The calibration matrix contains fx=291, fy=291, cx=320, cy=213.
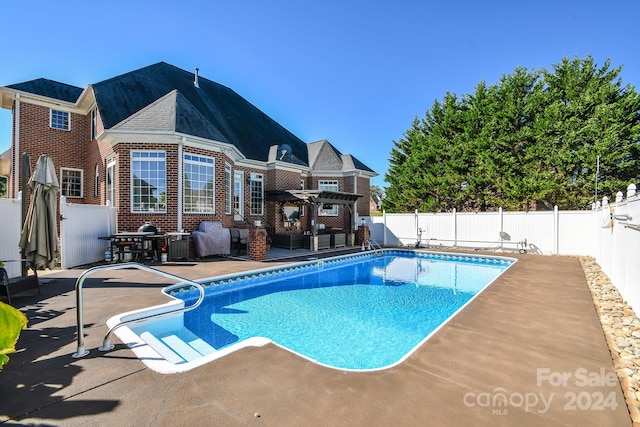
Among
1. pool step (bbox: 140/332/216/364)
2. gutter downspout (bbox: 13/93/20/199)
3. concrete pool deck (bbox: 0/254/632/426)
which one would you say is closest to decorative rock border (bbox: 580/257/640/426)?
concrete pool deck (bbox: 0/254/632/426)

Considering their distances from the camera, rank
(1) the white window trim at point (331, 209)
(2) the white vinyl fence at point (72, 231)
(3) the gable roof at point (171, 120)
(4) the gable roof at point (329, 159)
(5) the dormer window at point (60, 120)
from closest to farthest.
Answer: (2) the white vinyl fence at point (72, 231)
(3) the gable roof at point (171, 120)
(5) the dormer window at point (60, 120)
(1) the white window trim at point (331, 209)
(4) the gable roof at point (329, 159)

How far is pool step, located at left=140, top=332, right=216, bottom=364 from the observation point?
436 cm

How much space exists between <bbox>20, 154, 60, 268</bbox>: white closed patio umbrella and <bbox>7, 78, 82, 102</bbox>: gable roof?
10.8 m

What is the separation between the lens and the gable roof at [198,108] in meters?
12.7

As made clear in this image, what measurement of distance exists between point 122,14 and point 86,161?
327 inches

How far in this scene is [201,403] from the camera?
2.59 metres

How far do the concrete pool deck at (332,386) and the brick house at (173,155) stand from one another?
795cm

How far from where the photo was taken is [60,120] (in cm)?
1460

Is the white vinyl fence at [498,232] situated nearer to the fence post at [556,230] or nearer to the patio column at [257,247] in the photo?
the fence post at [556,230]

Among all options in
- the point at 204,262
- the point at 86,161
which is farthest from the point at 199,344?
the point at 86,161

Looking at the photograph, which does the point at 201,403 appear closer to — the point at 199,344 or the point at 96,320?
the point at 199,344

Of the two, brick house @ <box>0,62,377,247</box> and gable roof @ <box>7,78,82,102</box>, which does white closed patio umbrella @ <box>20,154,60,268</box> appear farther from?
gable roof @ <box>7,78,82,102</box>

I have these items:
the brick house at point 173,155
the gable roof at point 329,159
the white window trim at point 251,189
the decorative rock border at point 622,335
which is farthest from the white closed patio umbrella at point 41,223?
the gable roof at point 329,159

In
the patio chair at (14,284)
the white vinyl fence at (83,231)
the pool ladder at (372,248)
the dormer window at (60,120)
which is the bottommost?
the pool ladder at (372,248)
